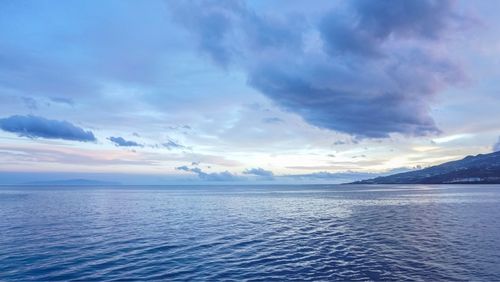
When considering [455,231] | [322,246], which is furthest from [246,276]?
[455,231]

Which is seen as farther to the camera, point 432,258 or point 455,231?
point 455,231

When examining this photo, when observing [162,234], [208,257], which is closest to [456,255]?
[208,257]

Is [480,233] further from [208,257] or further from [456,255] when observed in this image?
[208,257]

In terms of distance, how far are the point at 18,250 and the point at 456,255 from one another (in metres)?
57.9

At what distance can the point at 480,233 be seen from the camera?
58938 millimetres

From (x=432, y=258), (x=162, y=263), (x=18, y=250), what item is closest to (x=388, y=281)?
(x=432, y=258)

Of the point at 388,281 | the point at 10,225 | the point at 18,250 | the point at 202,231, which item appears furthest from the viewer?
the point at 10,225

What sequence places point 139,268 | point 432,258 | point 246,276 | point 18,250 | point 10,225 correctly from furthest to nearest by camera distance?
point 10,225
point 18,250
point 432,258
point 139,268
point 246,276

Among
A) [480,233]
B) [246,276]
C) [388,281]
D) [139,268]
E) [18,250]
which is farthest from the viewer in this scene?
[480,233]

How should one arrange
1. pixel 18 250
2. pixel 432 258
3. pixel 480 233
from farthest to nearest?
pixel 480 233, pixel 18 250, pixel 432 258

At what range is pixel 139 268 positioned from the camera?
37.6 metres

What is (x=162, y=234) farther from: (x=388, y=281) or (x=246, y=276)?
(x=388, y=281)

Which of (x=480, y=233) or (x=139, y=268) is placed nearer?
(x=139, y=268)

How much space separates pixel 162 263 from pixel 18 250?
76.3ft
